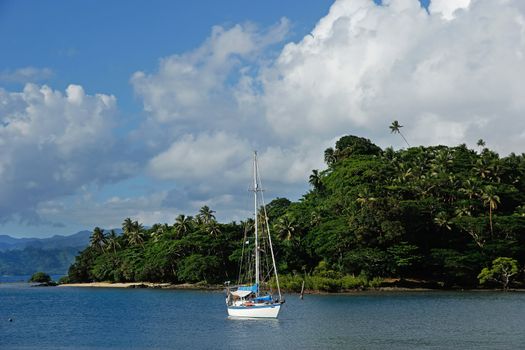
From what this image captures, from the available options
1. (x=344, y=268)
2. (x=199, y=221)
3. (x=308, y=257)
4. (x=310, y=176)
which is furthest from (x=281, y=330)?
(x=310, y=176)

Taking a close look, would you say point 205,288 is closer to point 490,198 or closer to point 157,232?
point 157,232

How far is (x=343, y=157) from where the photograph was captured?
15388cm

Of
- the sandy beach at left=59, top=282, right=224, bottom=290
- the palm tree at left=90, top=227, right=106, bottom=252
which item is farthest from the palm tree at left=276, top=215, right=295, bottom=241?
the palm tree at left=90, top=227, right=106, bottom=252

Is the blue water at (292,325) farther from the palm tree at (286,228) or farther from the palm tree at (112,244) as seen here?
the palm tree at (112,244)

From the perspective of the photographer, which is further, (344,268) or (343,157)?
(343,157)

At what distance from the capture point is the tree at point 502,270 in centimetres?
10269

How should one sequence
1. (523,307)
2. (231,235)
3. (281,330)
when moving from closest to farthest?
(281,330)
(523,307)
(231,235)

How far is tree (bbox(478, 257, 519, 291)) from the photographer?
103 m

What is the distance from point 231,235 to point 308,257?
18873mm

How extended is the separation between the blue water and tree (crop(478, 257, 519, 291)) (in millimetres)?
8692

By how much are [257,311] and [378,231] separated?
47686 millimetres

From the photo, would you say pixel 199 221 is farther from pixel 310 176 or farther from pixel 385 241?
pixel 385 241

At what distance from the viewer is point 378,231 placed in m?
109

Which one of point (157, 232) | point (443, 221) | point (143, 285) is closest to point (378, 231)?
point (443, 221)
